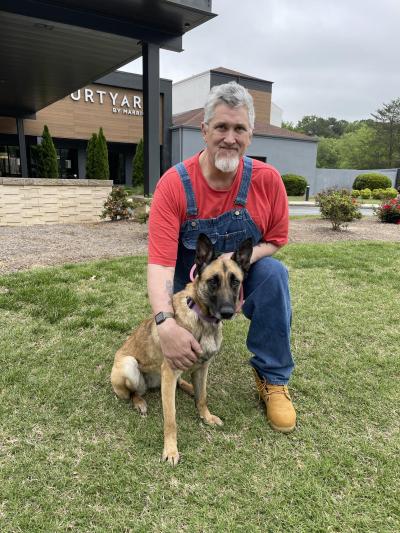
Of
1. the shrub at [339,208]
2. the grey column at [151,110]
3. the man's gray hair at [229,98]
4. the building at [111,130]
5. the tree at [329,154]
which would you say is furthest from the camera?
the tree at [329,154]

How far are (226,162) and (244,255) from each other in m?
0.61

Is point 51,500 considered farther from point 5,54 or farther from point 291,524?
point 5,54

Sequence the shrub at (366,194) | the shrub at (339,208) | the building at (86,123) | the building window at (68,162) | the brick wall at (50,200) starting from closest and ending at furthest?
the brick wall at (50,200)
the shrub at (339,208)
the building at (86,123)
the building window at (68,162)
the shrub at (366,194)

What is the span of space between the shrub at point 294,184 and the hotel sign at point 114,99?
11.3m

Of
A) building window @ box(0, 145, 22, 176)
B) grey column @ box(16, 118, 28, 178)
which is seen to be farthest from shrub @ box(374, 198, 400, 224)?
building window @ box(0, 145, 22, 176)

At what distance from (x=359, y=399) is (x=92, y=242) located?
589cm

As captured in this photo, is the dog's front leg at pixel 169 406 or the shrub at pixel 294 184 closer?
the dog's front leg at pixel 169 406

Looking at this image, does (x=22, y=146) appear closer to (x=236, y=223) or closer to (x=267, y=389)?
(x=236, y=223)

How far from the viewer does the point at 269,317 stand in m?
2.44

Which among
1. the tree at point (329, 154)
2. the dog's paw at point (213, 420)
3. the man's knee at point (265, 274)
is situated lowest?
the dog's paw at point (213, 420)

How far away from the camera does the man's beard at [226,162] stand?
238 cm

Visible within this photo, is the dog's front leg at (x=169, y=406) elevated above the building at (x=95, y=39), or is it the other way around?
the building at (x=95, y=39)

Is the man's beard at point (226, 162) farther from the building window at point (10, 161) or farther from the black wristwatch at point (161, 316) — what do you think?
the building window at point (10, 161)

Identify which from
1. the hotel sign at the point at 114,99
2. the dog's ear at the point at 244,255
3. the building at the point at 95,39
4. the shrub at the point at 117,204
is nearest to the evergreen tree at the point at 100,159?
the building at the point at 95,39
